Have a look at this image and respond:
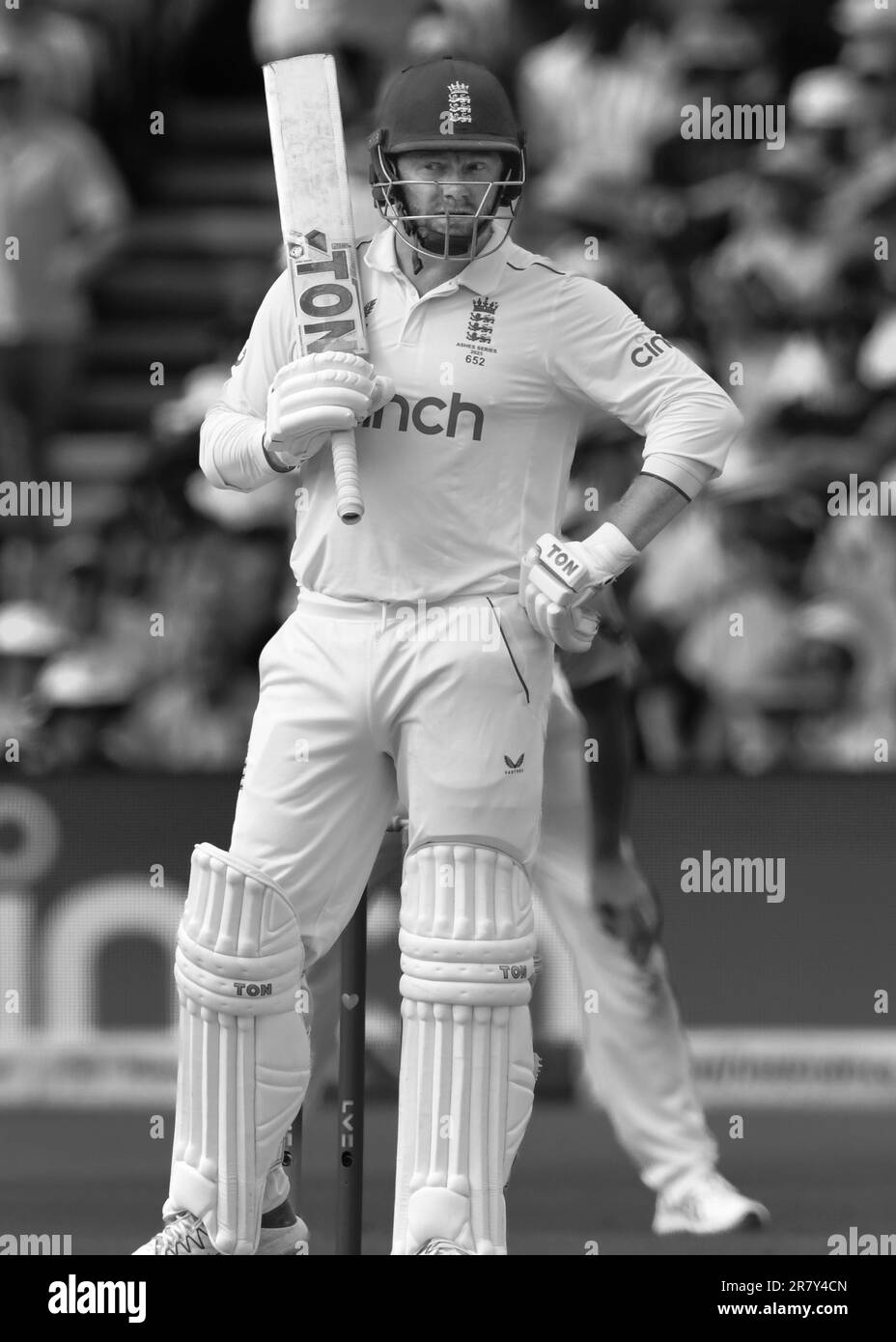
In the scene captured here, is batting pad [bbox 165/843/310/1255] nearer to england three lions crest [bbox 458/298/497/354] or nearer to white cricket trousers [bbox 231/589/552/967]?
white cricket trousers [bbox 231/589/552/967]

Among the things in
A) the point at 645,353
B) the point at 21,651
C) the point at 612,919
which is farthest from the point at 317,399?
the point at 21,651

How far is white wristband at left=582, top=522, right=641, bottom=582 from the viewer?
4.09 metres

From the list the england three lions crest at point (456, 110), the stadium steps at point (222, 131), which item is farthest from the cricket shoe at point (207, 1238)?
the stadium steps at point (222, 131)

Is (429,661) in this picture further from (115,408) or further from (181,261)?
(181,261)

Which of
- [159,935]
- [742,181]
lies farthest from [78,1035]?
[742,181]

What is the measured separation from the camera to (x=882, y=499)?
730 cm

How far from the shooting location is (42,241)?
8.20 m

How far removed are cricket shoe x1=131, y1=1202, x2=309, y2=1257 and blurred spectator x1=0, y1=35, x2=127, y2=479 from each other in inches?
165

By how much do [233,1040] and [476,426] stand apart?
3.75 ft

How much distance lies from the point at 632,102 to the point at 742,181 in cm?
49

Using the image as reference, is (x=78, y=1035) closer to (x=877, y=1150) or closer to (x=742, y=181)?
(x=877, y=1150)

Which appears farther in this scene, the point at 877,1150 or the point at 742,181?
the point at 742,181

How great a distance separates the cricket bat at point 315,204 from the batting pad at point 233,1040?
95 centimetres

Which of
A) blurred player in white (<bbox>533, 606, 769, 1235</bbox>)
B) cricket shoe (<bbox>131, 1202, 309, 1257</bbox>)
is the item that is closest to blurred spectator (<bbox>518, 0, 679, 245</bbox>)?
blurred player in white (<bbox>533, 606, 769, 1235</bbox>)
